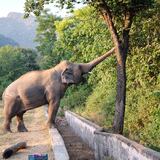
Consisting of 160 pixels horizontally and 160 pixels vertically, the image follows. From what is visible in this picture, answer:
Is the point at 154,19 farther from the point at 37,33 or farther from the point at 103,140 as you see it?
the point at 37,33

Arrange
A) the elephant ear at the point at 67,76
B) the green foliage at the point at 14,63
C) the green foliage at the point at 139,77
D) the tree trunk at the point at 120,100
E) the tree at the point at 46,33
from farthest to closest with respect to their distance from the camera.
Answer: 1. the green foliage at the point at 14,63
2. the tree at the point at 46,33
3. the elephant ear at the point at 67,76
4. the green foliage at the point at 139,77
5. the tree trunk at the point at 120,100

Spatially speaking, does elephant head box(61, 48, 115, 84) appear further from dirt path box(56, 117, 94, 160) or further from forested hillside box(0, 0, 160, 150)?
dirt path box(56, 117, 94, 160)

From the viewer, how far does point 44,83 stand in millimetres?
18703

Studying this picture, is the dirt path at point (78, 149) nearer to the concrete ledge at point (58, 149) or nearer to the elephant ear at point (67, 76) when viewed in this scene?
the concrete ledge at point (58, 149)

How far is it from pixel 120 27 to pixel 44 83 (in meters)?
4.19

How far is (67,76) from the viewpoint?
18.6 m

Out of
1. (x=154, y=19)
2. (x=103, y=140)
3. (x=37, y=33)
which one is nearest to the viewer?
(x=103, y=140)

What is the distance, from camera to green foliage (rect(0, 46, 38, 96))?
79.6 m

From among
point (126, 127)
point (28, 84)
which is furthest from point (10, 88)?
point (126, 127)

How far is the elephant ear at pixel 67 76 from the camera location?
18500 millimetres

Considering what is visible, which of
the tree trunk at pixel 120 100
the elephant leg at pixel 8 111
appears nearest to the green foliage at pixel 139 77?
the tree trunk at pixel 120 100

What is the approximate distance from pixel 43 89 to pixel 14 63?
69.4m

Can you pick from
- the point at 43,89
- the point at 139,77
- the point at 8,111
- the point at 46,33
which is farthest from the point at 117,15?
→ the point at 46,33

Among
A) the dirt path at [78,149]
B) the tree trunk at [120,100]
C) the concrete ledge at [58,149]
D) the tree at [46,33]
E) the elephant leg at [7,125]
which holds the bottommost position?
the dirt path at [78,149]
